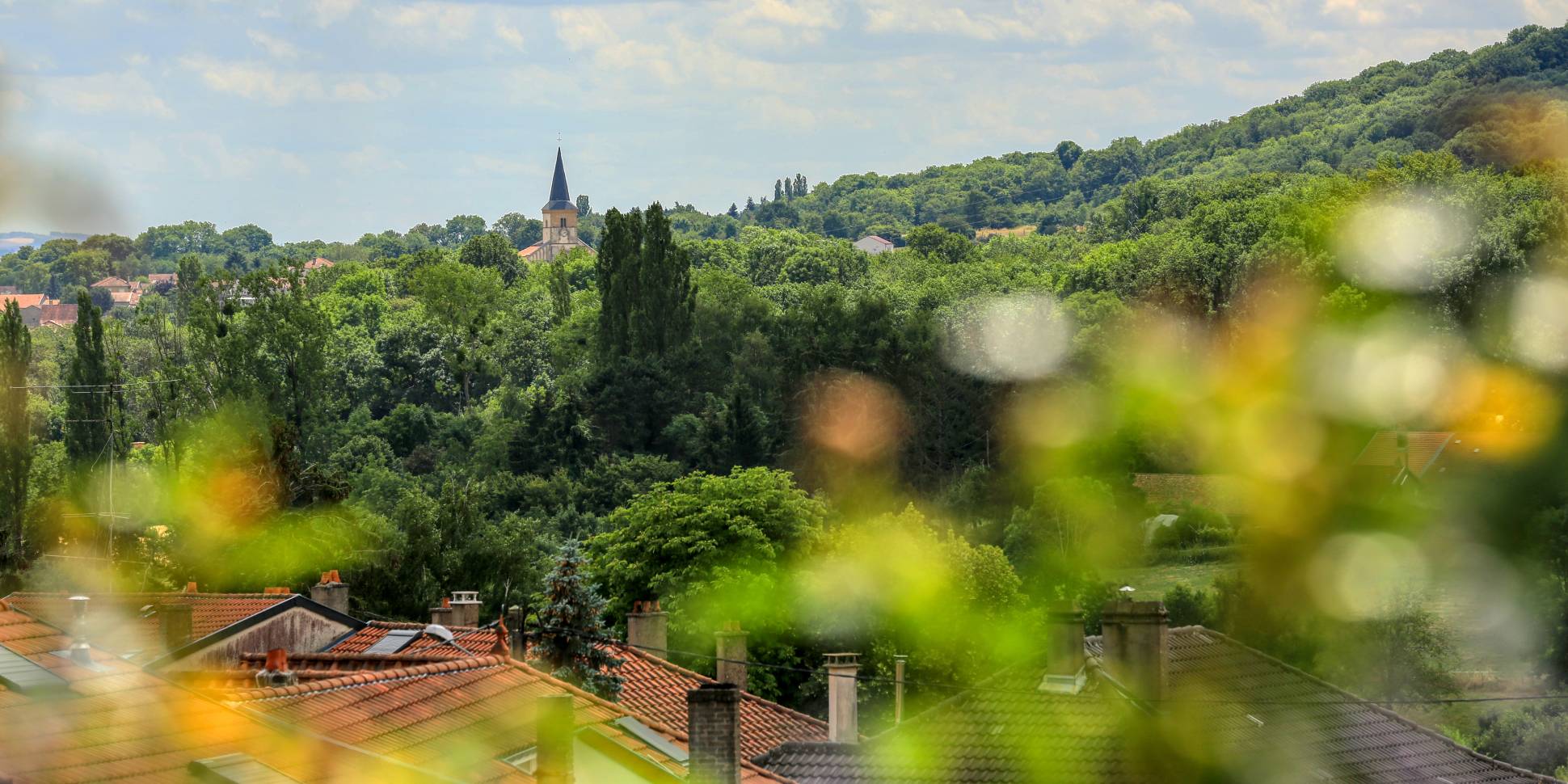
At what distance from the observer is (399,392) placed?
80438mm

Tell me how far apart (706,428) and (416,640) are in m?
45.1

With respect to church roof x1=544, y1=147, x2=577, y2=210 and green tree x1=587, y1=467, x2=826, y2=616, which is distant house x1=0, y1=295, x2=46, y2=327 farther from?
church roof x1=544, y1=147, x2=577, y2=210

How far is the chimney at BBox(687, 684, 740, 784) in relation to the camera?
1270 centimetres

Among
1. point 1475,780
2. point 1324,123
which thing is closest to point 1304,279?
point 1475,780

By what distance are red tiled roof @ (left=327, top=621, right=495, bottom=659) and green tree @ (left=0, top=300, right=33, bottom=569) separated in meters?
23.1

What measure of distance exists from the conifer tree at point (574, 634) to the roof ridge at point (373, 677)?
3.73m

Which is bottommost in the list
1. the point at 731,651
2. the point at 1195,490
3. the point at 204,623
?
the point at 1195,490

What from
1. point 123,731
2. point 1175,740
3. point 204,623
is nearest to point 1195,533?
point 204,623

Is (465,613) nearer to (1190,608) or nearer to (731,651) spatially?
(731,651)

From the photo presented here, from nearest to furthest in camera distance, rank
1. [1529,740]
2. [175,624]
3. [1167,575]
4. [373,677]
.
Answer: [373,677] → [175,624] → [1529,740] → [1167,575]

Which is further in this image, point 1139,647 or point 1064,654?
point 1064,654

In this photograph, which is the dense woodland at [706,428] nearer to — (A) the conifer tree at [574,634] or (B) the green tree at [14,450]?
(B) the green tree at [14,450]

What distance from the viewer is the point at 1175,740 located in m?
15.6

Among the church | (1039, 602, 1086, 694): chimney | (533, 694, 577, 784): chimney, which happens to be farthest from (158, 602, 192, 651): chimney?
the church
